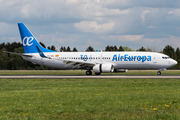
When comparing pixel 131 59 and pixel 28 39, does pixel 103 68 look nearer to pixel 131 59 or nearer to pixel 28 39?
pixel 131 59

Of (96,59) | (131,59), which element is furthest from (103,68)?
(131,59)

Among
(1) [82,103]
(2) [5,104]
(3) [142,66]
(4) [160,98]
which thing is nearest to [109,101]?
(1) [82,103]

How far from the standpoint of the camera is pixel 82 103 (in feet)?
Answer: 46.3

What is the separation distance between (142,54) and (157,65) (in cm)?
314

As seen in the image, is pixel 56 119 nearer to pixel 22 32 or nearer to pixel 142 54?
pixel 142 54

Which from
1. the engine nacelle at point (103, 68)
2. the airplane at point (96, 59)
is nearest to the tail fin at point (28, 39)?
the airplane at point (96, 59)

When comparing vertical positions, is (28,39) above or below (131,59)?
above

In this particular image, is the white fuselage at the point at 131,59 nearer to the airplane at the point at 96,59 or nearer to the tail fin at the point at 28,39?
the airplane at the point at 96,59

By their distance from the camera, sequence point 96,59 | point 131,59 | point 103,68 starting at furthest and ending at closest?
point 96,59
point 131,59
point 103,68

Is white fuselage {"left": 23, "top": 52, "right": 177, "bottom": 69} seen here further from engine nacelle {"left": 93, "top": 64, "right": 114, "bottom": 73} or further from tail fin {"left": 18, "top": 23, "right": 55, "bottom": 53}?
tail fin {"left": 18, "top": 23, "right": 55, "bottom": 53}

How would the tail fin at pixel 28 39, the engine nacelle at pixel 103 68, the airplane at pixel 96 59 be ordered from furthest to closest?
the tail fin at pixel 28 39
the airplane at pixel 96 59
the engine nacelle at pixel 103 68

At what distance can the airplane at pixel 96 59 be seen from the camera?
1713 inches


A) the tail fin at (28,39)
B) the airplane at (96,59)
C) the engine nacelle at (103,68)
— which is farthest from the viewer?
the tail fin at (28,39)

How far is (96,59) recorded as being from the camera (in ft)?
151
